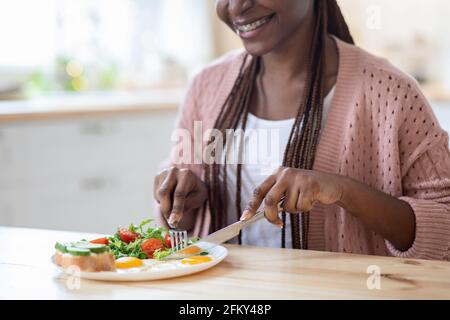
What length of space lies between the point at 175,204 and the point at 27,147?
1734 millimetres

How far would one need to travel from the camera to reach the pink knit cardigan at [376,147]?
1431 millimetres

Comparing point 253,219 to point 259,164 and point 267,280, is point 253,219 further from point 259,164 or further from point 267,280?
point 259,164

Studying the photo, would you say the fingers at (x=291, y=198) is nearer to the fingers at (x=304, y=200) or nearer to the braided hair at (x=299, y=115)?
the fingers at (x=304, y=200)

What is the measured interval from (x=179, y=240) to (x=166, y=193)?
19 cm

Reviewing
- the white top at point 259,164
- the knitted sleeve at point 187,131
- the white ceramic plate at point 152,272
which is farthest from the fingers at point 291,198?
the knitted sleeve at point 187,131

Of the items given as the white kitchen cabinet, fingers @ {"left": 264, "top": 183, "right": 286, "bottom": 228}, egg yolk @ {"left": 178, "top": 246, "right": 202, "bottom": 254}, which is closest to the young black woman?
fingers @ {"left": 264, "top": 183, "right": 286, "bottom": 228}

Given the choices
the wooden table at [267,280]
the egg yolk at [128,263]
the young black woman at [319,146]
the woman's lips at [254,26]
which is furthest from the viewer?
the woman's lips at [254,26]

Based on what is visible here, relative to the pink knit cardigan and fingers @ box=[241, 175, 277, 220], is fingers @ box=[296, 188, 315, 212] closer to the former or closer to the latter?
fingers @ box=[241, 175, 277, 220]

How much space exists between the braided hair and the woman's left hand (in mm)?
282

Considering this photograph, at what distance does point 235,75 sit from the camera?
175 centimetres

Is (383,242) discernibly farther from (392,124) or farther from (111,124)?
(111,124)

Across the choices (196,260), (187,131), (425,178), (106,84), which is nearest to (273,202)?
(196,260)

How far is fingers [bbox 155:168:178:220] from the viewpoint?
4.57ft

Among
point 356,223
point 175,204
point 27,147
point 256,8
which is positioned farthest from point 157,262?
point 27,147
